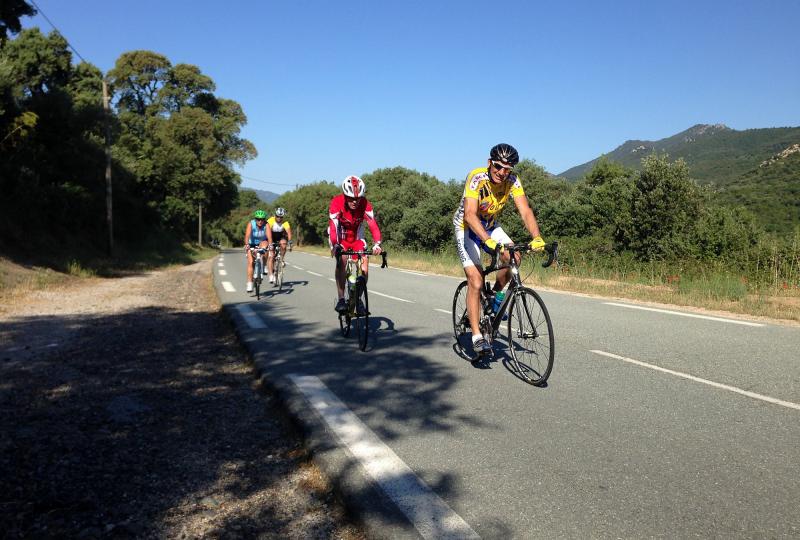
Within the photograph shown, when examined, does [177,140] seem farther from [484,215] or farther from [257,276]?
[484,215]

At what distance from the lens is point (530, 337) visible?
518 cm

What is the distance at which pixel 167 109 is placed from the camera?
4891 centimetres

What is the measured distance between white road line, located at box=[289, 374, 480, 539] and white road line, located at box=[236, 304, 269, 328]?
396 cm

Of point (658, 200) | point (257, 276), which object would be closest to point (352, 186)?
point (257, 276)

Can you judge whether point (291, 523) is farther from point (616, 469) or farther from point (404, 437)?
point (616, 469)

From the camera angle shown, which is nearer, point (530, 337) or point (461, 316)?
point (530, 337)

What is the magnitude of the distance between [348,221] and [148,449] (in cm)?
430

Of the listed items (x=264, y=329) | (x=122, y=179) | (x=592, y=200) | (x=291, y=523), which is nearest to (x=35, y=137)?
(x=122, y=179)

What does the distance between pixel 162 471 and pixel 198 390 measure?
181 centimetres

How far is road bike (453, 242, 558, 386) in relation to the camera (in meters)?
4.93

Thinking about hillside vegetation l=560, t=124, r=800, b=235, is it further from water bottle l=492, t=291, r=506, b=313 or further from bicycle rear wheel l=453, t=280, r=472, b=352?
water bottle l=492, t=291, r=506, b=313

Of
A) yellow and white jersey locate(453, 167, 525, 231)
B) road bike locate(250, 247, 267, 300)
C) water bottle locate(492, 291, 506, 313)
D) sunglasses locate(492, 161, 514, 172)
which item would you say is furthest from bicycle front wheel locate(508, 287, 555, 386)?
road bike locate(250, 247, 267, 300)

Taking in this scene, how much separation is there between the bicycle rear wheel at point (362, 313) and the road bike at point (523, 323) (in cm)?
151

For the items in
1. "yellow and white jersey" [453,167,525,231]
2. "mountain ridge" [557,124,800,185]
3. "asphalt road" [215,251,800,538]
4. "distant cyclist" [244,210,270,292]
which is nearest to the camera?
"asphalt road" [215,251,800,538]
